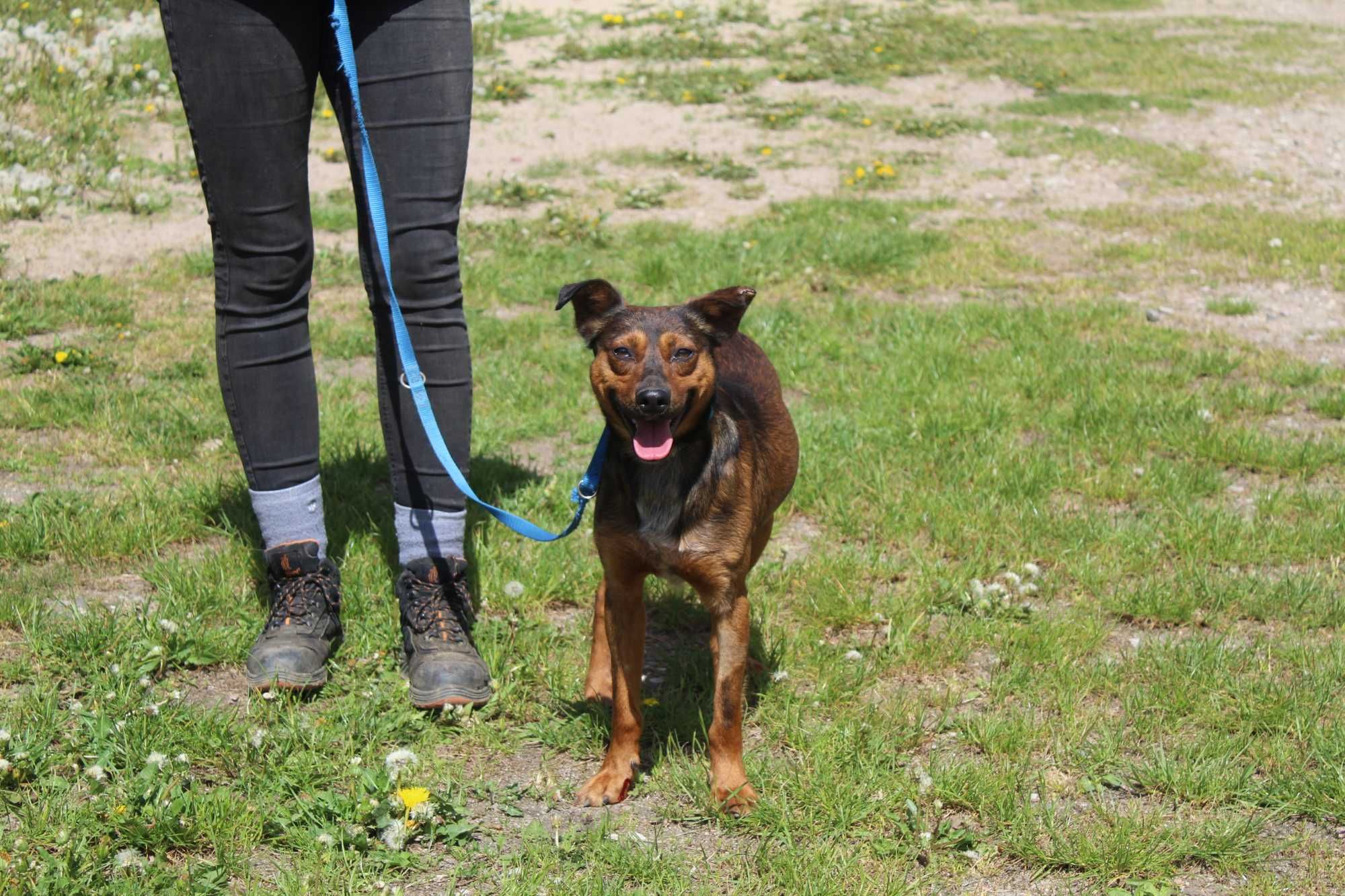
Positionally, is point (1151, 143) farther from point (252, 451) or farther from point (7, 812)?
point (7, 812)

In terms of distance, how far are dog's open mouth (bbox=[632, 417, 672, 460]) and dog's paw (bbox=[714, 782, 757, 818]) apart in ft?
2.85

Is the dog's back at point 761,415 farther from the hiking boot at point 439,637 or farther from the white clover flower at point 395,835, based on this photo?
the white clover flower at point 395,835

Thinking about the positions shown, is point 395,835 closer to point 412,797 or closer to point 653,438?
point 412,797

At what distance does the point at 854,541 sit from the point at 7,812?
114 inches

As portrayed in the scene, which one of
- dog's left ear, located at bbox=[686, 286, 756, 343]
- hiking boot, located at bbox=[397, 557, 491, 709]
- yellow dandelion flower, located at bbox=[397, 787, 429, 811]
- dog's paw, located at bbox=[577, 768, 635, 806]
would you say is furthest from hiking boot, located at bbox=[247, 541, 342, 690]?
dog's left ear, located at bbox=[686, 286, 756, 343]

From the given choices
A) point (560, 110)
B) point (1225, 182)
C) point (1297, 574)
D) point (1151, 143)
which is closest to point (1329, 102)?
point (1151, 143)

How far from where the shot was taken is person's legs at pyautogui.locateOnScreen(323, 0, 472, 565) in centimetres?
351

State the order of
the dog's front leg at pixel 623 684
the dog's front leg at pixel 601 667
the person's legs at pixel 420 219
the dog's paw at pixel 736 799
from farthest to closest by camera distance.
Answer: the dog's front leg at pixel 601 667, the person's legs at pixel 420 219, the dog's front leg at pixel 623 684, the dog's paw at pixel 736 799

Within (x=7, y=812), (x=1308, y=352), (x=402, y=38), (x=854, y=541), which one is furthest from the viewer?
(x=1308, y=352)

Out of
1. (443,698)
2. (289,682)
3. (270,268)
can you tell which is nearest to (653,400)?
(443,698)

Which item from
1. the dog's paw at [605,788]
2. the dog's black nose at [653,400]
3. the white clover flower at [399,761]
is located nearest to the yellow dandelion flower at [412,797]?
the white clover flower at [399,761]

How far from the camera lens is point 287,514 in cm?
387

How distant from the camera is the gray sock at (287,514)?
12.6 feet

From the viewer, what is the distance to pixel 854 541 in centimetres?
475
